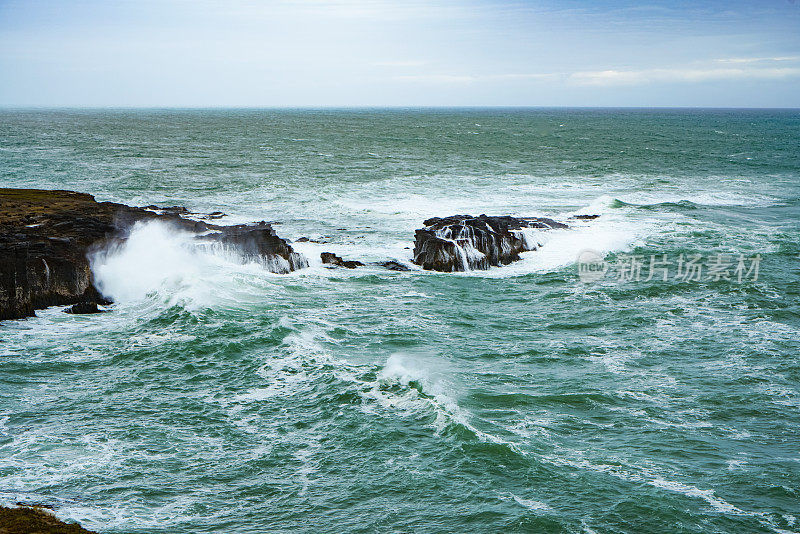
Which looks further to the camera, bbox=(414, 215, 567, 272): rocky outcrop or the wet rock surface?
bbox=(414, 215, 567, 272): rocky outcrop

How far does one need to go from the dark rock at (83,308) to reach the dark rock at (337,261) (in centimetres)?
1001

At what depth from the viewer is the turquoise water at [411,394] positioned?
1335cm

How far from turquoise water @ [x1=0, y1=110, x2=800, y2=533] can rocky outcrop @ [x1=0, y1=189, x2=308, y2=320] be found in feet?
2.54

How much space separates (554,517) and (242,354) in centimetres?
1108

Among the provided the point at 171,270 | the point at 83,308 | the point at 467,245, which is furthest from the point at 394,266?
the point at 83,308

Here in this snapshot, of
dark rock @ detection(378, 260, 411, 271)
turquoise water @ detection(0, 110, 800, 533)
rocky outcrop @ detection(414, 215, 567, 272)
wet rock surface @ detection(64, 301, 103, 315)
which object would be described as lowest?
turquoise water @ detection(0, 110, 800, 533)

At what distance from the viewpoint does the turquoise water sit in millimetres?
13352

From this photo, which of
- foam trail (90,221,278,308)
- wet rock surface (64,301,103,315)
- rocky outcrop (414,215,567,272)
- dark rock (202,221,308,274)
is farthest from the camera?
rocky outcrop (414,215,567,272)

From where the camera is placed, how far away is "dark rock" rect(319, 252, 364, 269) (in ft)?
101

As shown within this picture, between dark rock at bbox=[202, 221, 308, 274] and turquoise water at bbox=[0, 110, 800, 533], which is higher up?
dark rock at bbox=[202, 221, 308, 274]

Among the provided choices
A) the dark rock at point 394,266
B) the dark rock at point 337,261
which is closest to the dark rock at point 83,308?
the dark rock at point 337,261

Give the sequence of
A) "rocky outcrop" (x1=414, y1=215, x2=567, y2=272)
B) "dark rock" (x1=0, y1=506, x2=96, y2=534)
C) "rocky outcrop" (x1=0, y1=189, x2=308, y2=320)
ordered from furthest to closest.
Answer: "rocky outcrop" (x1=414, y1=215, x2=567, y2=272) → "rocky outcrop" (x1=0, y1=189, x2=308, y2=320) → "dark rock" (x1=0, y1=506, x2=96, y2=534)

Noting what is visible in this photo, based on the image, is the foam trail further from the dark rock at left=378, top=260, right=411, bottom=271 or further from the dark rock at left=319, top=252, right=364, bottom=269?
the dark rock at left=378, top=260, right=411, bottom=271

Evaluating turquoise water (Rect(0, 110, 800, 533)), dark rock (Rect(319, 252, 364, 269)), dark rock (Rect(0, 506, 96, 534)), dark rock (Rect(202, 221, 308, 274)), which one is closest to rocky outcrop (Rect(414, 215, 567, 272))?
turquoise water (Rect(0, 110, 800, 533))
